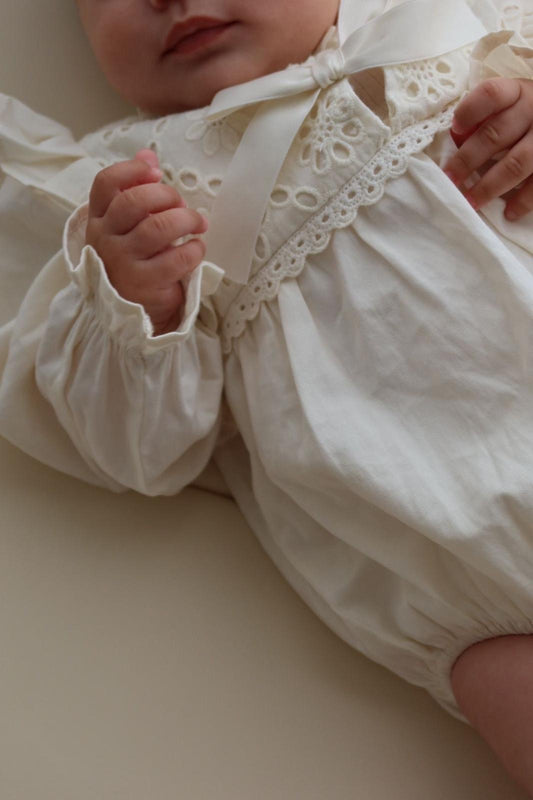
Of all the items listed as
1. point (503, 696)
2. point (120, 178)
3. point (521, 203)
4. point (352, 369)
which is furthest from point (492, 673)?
point (120, 178)

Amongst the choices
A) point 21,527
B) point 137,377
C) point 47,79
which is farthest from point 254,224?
point 47,79

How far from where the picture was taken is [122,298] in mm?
904

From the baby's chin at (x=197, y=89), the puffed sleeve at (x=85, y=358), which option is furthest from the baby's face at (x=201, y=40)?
the puffed sleeve at (x=85, y=358)

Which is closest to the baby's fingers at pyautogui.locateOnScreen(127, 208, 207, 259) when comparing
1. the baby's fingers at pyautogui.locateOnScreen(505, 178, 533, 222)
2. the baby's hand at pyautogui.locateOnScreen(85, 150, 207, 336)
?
the baby's hand at pyautogui.locateOnScreen(85, 150, 207, 336)

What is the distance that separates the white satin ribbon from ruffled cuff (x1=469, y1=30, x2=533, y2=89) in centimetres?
2

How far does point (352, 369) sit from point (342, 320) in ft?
0.16

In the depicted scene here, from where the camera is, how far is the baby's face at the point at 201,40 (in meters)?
1.02

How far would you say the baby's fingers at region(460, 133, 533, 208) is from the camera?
93 centimetres

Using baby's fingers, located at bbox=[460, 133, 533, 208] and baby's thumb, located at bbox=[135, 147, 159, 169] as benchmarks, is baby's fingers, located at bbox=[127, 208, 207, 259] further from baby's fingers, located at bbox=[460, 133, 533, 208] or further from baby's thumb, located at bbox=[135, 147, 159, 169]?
baby's fingers, located at bbox=[460, 133, 533, 208]

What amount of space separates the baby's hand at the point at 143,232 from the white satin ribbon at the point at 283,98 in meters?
0.05

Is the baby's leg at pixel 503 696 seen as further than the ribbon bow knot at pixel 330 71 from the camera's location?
No

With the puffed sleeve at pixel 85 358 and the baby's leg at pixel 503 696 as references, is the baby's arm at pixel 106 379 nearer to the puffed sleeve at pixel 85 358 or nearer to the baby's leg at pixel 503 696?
the puffed sleeve at pixel 85 358

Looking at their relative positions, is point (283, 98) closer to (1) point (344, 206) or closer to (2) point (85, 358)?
(1) point (344, 206)

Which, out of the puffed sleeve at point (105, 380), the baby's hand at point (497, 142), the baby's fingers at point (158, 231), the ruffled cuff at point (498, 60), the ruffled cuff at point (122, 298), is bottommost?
the puffed sleeve at point (105, 380)
